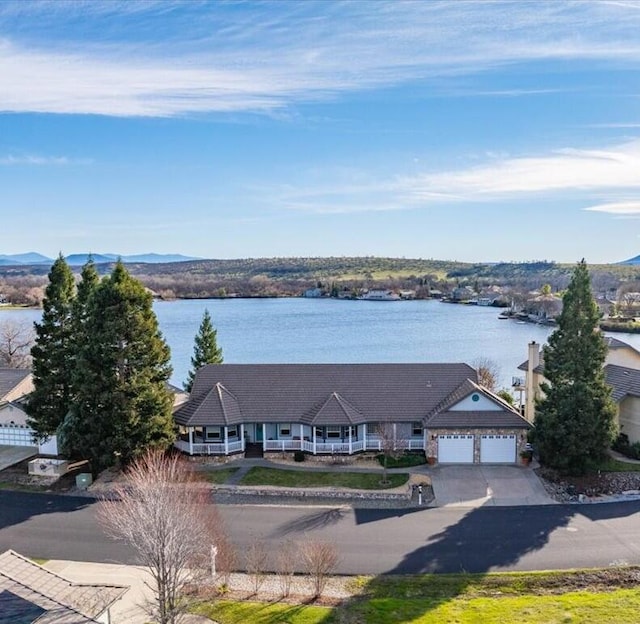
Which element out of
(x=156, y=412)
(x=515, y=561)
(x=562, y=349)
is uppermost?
(x=562, y=349)

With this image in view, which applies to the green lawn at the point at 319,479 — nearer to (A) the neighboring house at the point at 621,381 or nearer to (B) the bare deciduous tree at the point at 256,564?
(B) the bare deciduous tree at the point at 256,564

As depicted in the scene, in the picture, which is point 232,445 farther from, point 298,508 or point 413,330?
point 413,330

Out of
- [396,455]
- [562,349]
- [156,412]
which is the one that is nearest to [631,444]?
[562,349]

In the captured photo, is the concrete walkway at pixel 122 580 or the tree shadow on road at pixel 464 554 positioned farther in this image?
the tree shadow on road at pixel 464 554

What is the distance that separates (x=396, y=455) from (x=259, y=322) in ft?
309

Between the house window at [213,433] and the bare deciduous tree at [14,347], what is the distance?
30.6m

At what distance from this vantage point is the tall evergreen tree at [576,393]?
90.4ft

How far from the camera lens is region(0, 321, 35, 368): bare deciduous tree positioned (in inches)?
2130

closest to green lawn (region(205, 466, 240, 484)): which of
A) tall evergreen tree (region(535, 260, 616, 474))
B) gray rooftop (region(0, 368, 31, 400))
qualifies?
tall evergreen tree (region(535, 260, 616, 474))

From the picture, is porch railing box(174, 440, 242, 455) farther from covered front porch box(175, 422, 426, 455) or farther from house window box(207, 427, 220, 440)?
house window box(207, 427, 220, 440)

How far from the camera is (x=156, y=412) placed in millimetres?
29234

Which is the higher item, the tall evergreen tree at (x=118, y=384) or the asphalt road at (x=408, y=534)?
the tall evergreen tree at (x=118, y=384)

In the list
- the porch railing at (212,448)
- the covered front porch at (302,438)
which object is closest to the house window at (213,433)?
the covered front porch at (302,438)

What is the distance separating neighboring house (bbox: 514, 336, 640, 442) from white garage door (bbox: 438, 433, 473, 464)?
3.92 metres
